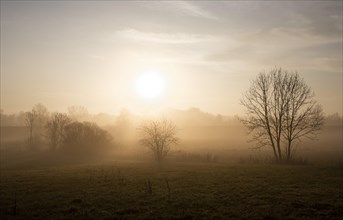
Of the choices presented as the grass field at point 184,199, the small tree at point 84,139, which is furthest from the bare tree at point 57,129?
the grass field at point 184,199

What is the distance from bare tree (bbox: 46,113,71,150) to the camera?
307ft

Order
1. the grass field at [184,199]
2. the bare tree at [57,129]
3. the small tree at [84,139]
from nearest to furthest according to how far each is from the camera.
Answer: the grass field at [184,199] < the small tree at [84,139] < the bare tree at [57,129]

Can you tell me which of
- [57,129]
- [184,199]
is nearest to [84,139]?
[57,129]

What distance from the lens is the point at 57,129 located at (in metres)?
96.6

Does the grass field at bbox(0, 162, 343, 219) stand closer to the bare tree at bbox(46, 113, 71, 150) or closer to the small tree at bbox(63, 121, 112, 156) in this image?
the small tree at bbox(63, 121, 112, 156)

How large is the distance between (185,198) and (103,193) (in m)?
6.85

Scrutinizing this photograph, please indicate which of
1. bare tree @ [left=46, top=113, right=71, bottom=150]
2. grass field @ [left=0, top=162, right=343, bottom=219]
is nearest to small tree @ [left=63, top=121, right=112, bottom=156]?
bare tree @ [left=46, top=113, right=71, bottom=150]

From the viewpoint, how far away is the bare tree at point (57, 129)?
93656mm

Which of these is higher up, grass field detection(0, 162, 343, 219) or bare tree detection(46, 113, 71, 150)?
bare tree detection(46, 113, 71, 150)

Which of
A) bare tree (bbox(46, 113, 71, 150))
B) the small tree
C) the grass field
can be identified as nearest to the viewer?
the grass field

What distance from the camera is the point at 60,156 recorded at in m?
82.6

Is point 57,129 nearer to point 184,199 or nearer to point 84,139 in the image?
point 84,139

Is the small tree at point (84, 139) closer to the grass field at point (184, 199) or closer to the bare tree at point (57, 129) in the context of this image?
the bare tree at point (57, 129)

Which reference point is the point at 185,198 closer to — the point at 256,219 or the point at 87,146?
the point at 256,219
